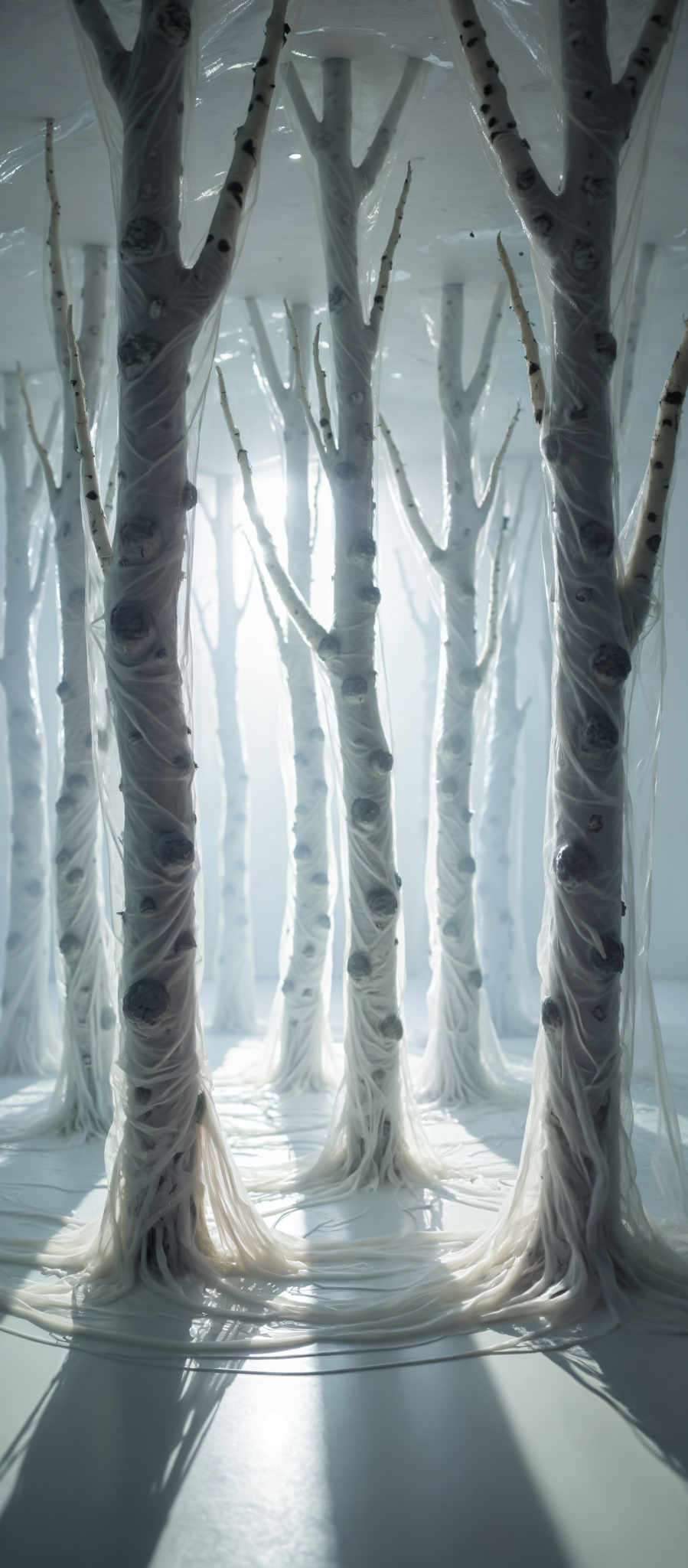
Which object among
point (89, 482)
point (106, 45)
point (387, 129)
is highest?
point (387, 129)

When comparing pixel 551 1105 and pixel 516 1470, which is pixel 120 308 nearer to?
pixel 551 1105

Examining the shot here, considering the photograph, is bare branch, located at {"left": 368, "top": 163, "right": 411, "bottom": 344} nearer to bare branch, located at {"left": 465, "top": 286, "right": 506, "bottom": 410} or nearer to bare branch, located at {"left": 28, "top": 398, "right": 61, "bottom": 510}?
bare branch, located at {"left": 465, "top": 286, "right": 506, "bottom": 410}

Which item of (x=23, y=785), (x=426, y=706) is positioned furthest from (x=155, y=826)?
(x=426, y=706)

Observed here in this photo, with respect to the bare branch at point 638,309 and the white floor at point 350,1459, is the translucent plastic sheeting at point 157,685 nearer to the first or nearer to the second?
the white floor at point 350,1459

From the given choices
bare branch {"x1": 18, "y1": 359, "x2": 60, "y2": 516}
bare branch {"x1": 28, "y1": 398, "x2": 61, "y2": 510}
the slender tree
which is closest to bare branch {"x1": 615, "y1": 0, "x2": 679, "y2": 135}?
bare branch {"x1": 18, "y1": 359, "x2": 60, "y2": 516}

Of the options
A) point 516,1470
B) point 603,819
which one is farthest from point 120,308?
point 516,1470

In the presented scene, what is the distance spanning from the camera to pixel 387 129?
11.9ft

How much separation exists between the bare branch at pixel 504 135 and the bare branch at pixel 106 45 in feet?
2.60

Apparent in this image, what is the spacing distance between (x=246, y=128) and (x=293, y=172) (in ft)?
5.41

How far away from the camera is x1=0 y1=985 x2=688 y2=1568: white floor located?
1597 mm

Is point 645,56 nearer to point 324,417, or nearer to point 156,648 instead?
point 324,417

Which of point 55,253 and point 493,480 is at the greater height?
point 55,253

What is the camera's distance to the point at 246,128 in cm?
262

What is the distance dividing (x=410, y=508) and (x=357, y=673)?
1.09 metres
